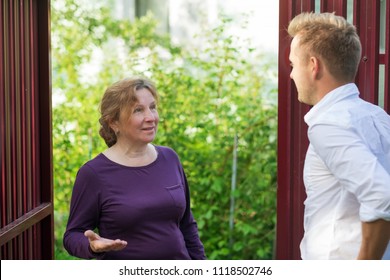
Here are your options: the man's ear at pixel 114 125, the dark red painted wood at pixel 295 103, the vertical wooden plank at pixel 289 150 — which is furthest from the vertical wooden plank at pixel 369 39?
the man's ear at pixel 114 125

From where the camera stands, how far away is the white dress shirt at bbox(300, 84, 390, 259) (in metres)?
2.07

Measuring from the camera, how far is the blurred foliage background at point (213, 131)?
21.9ft

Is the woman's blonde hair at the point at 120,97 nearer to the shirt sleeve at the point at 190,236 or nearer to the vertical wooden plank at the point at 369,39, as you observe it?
the shirt sleeve at the point at 190,236

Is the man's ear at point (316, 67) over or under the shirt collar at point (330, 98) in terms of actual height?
over

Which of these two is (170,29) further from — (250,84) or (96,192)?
(96,192)

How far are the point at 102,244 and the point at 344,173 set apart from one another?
912 mm

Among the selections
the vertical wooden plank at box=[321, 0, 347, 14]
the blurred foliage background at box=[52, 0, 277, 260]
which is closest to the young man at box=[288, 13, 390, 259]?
the vertical wooden plank at box=[321, 0, 347, 14]

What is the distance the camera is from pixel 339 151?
82.8 inches

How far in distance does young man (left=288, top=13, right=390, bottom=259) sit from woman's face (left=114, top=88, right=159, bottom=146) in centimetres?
82

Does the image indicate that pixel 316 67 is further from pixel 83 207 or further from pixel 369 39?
pixel 369 39

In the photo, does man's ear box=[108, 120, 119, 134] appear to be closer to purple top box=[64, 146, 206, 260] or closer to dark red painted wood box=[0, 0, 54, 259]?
purple top box=[64, 146, 206, 260]

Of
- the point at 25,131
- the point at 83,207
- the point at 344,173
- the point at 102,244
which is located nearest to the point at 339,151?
the point at 344,173

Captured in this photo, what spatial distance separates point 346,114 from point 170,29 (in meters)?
5.85

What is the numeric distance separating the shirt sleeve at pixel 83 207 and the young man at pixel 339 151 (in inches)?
34.2
